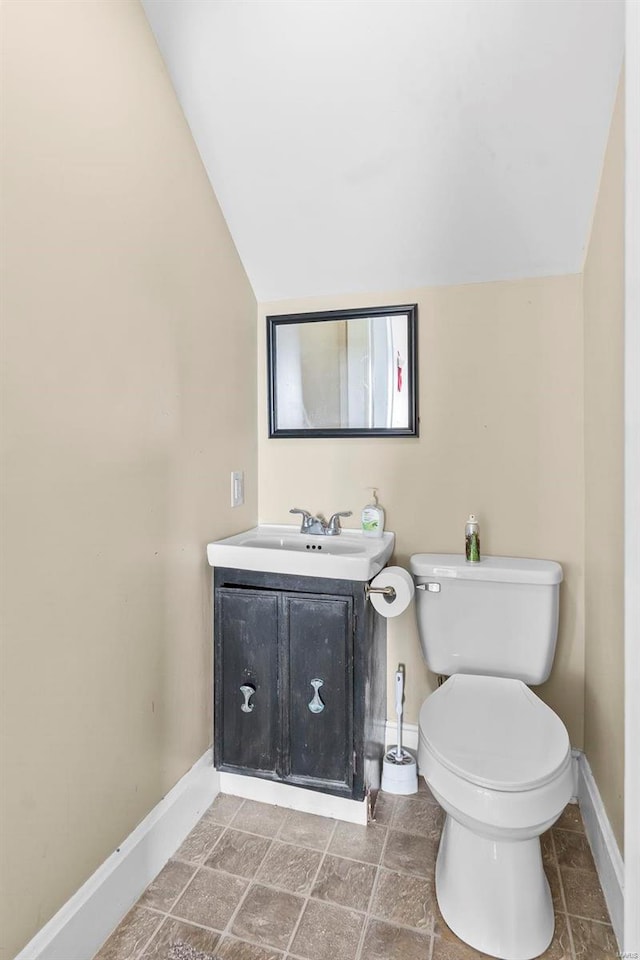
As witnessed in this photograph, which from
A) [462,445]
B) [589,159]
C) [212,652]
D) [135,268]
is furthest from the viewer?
[462,445]

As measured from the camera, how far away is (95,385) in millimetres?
1207

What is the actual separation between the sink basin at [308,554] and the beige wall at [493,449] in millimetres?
175

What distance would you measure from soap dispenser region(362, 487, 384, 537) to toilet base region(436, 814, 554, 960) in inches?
37.3

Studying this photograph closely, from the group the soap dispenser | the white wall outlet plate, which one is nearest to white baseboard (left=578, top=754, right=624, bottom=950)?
the soap dispenser

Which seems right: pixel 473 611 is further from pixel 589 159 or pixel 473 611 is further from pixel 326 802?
pixel 589 159

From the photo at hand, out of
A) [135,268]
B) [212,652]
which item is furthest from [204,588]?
[135,268]

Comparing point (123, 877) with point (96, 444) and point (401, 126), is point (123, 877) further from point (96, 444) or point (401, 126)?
point (401, 126)

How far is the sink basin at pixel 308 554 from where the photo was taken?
61.3 inches

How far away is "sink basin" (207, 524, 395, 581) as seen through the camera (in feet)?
5.11

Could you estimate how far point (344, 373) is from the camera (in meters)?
1.96

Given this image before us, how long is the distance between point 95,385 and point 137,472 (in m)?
0.26

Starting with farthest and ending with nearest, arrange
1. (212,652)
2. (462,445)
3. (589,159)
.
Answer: (462,445), (212,652), (589,159)

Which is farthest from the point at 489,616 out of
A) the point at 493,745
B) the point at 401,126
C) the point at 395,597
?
the point at 401,126

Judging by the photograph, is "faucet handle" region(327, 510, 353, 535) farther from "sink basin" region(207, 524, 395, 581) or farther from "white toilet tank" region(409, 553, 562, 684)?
"white toilet tank" region(409, 553, 562, 684)
